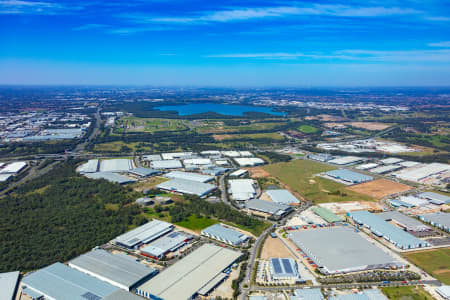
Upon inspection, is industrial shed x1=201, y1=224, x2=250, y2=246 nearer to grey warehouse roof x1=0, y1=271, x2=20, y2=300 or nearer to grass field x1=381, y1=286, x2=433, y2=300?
grass field x1=381, y1=286, x2=433, y2=300

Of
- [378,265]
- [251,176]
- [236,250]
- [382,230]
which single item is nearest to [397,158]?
[251,176]

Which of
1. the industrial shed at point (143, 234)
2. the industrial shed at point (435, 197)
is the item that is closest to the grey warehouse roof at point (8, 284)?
the industrial shed at point (143, 234)

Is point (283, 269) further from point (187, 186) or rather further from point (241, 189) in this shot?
point (187, 186)

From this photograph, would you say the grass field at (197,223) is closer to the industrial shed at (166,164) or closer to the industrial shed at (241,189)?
the industrial shed at (241,189)

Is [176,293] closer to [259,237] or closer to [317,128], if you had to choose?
[259,237]

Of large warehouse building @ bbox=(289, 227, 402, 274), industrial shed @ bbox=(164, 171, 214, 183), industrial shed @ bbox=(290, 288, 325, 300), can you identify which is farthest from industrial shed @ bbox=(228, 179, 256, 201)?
industrial shed @ bbox=(290, 288, 325, 300)
